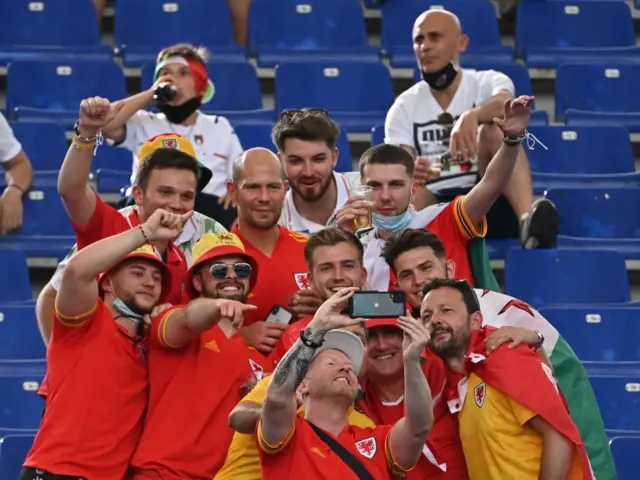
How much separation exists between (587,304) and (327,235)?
239cm

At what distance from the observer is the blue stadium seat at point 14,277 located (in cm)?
709

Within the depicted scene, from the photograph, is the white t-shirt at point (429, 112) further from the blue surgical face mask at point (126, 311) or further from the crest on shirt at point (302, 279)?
the blue surgical face mask at point (126, 311)

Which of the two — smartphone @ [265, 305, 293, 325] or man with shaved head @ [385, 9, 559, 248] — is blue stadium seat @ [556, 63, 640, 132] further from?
smartphone @ [265, 305, 293, 325]

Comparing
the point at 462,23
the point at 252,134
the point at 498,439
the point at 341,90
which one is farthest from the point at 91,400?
the point at 462,23

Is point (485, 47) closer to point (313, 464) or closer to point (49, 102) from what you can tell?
point (49, 102)

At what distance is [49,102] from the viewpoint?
841cm

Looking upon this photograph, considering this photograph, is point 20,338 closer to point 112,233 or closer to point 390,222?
point 112,233

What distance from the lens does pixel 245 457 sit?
16.2ft

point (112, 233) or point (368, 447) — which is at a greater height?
point (112, 233)

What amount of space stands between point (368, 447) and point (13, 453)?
Result: 4.77ft

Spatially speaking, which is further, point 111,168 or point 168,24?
point 168,24

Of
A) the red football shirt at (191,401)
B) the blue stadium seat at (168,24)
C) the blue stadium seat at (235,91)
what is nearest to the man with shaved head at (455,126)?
the blue stadium seat at (235,91)

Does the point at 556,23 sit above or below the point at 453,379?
above

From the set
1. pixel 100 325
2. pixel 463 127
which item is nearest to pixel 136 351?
pixel 100 325
